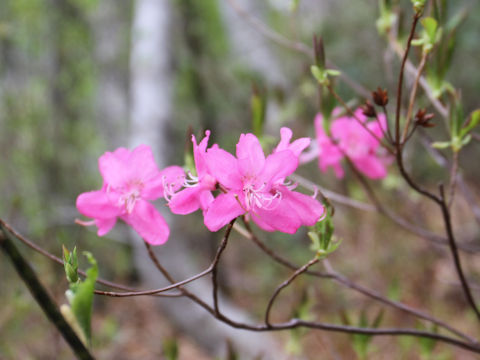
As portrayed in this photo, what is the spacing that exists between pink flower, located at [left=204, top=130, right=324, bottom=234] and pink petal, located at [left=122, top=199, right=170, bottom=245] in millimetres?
219

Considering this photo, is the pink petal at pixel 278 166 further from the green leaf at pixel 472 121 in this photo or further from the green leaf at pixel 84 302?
the green leaf at pixel 472 121

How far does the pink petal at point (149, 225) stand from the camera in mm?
897

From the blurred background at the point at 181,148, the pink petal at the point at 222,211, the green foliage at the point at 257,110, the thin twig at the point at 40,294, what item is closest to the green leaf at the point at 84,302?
the thin twig at the point at 40,294

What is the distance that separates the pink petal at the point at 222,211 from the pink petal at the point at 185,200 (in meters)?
0.08

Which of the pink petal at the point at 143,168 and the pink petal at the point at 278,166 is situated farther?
the pink petal at the point at 143,168

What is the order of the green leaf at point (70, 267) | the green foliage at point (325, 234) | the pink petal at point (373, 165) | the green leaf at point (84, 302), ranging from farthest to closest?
1. the pink petal at point (373, 165)
2. the green foliage at point (325, 234)
3. the green leaf at point (70, 267)
4. the green leaf at point (84, 302)

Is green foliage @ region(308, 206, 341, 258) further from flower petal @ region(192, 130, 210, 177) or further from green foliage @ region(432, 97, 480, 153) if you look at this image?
green foliage @ region(432, 97, 480, 153)

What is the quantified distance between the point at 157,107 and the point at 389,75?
261 cm

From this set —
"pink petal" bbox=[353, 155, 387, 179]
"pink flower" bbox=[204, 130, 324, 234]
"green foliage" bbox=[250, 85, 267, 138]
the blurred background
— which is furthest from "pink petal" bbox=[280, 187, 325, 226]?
the blurred background

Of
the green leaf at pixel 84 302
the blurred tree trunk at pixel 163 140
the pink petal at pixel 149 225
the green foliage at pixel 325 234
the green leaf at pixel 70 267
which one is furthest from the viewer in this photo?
the blurred tree trunk at pixel 163 140

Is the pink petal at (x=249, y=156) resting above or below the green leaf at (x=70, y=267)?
above

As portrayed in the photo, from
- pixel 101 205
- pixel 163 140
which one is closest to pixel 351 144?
pixel 101 205

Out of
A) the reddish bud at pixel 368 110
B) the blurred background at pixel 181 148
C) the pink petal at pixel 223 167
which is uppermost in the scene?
the reddish bud at pixel 368 110

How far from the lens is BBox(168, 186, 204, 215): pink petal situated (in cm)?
77
